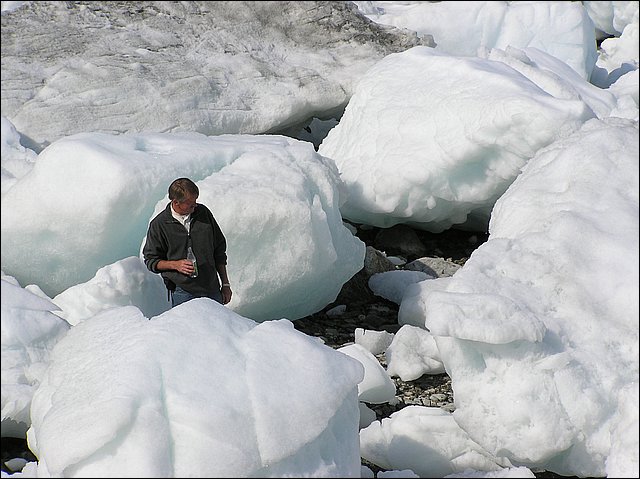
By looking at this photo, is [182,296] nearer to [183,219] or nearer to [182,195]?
[183,219]

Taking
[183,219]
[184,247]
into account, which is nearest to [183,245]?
[184,247]

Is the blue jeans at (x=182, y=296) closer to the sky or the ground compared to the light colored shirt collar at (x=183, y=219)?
closer to the ground

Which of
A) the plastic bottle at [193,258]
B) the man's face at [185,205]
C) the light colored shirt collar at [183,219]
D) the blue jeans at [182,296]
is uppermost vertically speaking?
the man's face at [185,205]

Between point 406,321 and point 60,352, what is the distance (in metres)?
2.19

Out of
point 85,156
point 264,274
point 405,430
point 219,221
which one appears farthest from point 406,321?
point 85,156

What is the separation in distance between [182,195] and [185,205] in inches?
2.2

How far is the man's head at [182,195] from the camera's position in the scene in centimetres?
396

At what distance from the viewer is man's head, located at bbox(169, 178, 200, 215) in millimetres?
3965

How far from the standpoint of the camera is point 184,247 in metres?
4.09

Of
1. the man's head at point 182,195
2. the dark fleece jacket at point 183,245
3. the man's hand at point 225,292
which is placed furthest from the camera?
the man's hand at point 225,292

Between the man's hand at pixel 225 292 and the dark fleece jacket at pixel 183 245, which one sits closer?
the dark fleece jacket at pixel 183 245

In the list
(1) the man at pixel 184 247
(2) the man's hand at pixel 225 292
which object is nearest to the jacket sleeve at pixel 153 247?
(1) the man at pixel 184 247

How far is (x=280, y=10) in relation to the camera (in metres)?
7.64

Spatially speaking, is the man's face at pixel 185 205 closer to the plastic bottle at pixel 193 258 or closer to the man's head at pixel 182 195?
the man's head at pixel 182 195
